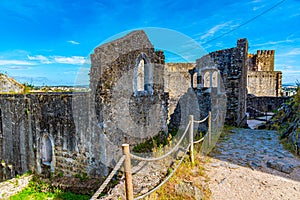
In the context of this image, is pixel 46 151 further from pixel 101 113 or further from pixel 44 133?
pixel 101 113

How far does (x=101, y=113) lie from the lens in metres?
6.33

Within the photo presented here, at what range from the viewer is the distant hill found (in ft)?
37.0

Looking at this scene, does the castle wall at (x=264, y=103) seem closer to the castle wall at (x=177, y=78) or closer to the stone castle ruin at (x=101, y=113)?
the castle wall at (x=177, y=78)

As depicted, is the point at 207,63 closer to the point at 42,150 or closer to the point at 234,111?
the point at 234,111

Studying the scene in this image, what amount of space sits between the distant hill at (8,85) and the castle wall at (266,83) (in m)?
24.9

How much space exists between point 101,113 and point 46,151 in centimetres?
375

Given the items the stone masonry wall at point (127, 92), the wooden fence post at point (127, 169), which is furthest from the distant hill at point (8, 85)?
the wooden fence post at point (127, 169)

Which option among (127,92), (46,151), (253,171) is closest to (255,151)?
(253,171)

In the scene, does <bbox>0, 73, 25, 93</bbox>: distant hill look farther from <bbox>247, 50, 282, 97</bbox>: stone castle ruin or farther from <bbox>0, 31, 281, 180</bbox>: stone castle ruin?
<bbox>247, 50, 282, 97</bbox>: stone castle ruin

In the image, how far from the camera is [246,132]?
9094 mm

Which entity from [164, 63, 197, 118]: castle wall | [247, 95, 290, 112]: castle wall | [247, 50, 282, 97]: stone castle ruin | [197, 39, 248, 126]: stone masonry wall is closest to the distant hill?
[197, 39, 248, 126]: stone masonry wall

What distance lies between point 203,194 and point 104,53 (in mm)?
5115

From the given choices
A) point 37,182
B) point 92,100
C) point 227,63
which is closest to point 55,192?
point 37,182

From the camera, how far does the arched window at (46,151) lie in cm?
791
